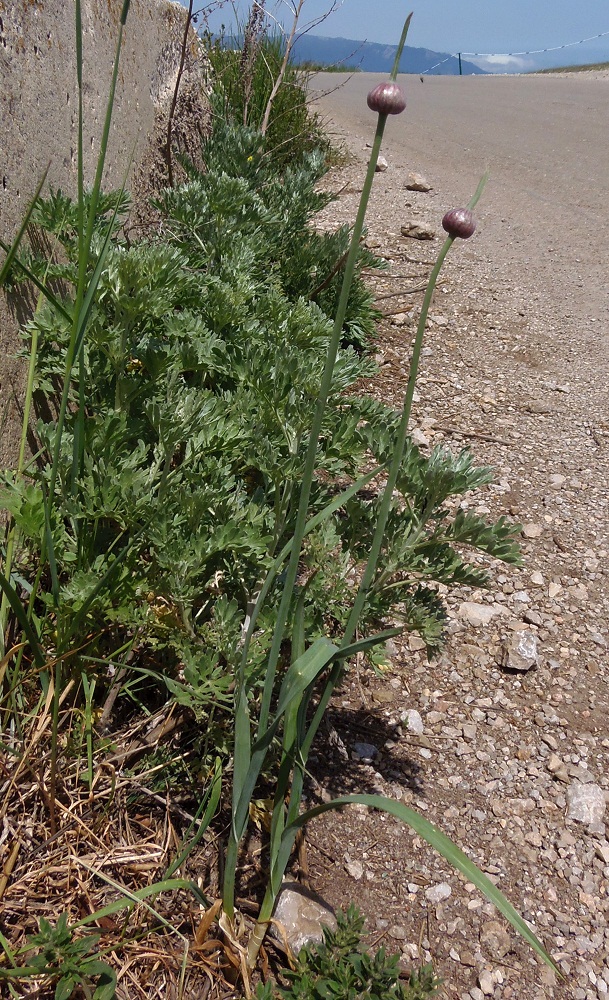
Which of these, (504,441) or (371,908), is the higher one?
(504,441)

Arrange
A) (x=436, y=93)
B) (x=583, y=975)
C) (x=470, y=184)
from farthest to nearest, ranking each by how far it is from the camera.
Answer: (x=436, y=93) → (x=470, y=184) → (x=583, y=975)

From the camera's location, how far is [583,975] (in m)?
1.74

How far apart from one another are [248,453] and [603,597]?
60.6 inches

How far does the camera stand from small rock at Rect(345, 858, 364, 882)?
189 centimetres

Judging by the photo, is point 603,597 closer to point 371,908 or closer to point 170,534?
point 371,908

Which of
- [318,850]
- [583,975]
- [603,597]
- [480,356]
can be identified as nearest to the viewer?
[583,975]

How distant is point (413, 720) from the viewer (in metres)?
2.31

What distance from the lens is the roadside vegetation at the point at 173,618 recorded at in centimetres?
149

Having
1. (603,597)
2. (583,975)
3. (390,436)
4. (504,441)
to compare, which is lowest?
(583,975)

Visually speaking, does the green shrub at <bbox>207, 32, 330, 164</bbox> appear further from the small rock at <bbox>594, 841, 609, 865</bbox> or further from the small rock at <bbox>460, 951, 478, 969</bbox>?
the small rock at <bbox>460, 951, 478, 969</bbox>

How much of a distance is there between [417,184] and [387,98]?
6229 millimetres

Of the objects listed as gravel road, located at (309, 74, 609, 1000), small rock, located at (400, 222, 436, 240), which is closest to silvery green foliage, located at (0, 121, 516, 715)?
gravel road, located at (309, 74, 609, 1000)

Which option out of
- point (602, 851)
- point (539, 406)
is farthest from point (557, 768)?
point (539, 406)

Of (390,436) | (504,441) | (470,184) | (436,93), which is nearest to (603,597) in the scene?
(504,441)
